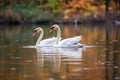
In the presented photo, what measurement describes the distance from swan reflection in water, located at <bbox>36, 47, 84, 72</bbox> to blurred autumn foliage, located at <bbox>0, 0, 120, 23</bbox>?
32.3 metres

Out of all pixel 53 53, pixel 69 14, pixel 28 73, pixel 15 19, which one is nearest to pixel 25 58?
pixel 53 53

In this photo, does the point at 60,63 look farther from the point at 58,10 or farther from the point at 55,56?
the point at 58,10

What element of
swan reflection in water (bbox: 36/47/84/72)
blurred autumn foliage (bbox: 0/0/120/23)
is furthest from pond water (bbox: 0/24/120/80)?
blurred autumn foliage (bbox: 0/0/120/23)

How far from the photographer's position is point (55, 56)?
21859 millimetres

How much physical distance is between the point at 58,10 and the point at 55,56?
→ 139 ft

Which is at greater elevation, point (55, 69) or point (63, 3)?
point (63, 3)

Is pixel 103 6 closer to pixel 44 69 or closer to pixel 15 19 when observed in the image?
pixel 15 19

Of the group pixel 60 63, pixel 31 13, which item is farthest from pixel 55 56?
pixel 31 13

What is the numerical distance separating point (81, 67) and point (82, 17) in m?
42.7

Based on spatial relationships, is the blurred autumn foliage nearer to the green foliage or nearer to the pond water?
the green foliage

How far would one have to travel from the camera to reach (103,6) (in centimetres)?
6469

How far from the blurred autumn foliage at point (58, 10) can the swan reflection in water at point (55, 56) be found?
32281 mm

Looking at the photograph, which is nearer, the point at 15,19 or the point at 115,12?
the point at 15,19

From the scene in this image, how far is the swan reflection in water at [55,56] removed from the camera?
1883 centimetres
